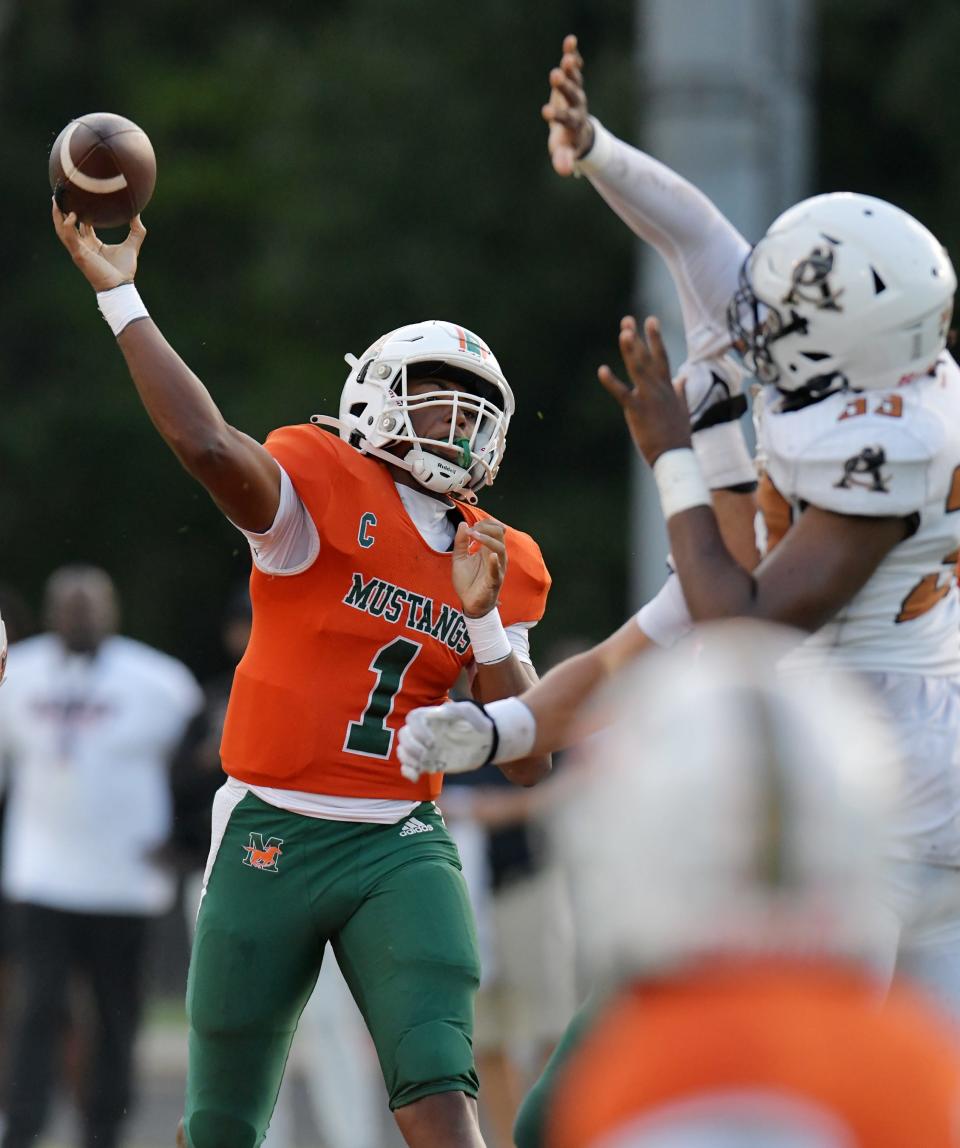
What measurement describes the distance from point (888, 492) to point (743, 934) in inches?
73.3

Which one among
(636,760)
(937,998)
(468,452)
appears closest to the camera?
(636,760)

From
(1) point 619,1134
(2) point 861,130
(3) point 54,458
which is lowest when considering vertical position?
(1) point 619,1134

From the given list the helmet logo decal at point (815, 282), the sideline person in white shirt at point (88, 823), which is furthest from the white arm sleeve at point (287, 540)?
the sideline person in white shirt at point (88, 823)

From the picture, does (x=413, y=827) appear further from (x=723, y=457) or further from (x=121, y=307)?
(x=121, y=307)

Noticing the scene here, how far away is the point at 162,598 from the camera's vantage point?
19984mm

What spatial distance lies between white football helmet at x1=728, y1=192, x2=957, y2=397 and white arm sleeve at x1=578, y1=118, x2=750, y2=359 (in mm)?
417

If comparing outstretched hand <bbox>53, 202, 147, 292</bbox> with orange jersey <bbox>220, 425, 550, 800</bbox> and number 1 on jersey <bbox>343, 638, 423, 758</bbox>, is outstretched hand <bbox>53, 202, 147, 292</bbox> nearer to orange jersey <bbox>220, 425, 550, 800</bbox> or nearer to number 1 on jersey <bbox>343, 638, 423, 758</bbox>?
orange jersey <bbox>220, 425, 550, 800</bbox>

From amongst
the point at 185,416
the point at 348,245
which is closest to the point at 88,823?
the point at 185,416

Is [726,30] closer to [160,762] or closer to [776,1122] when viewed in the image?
[160,762]

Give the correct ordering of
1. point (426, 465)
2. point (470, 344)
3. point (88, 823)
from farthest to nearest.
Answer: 1. point (88, 823)
2. point (470, 344)
3. point (426, 465)

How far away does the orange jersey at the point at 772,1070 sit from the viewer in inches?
73.1

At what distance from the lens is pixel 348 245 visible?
18953 mm

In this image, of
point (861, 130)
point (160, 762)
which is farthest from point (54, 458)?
point (160, 762)

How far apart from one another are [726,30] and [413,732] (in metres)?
4.46
